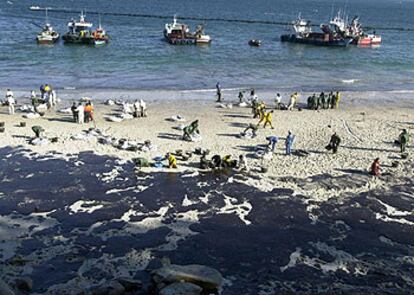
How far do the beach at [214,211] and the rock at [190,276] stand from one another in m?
0.58

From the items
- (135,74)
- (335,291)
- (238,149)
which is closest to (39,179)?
(238,149)

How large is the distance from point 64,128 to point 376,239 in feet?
59.5

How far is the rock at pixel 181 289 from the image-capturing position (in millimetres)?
14858

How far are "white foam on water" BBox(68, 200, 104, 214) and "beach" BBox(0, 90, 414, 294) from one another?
76 millimetres

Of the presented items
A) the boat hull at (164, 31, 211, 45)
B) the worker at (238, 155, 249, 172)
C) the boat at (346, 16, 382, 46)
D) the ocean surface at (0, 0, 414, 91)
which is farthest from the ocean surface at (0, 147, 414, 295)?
the boat at (346, 16, 382, 46)

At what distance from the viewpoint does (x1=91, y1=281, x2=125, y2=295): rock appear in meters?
15.2

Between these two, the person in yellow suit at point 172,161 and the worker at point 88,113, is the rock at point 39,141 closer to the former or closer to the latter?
the worker at point 88,113

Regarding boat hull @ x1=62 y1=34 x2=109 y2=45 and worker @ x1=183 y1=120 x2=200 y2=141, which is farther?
boat hull @ x1=62 y1=34 x2=109 y2=45

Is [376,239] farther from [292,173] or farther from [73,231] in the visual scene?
[73,231]

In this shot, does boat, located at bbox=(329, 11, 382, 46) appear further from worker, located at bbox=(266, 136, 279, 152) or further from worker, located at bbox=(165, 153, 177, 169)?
worker, located at bbox=(165, 153, 177, 169)

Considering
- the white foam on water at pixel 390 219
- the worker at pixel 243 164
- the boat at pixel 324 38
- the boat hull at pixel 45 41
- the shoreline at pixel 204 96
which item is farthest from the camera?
the boat at pixel 324 38

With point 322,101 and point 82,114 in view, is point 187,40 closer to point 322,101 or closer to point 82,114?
point 322,101

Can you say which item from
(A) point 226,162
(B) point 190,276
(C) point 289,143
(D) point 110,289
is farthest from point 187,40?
(D) point 110,289

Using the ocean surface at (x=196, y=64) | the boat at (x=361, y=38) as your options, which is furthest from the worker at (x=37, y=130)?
the boat at (x=361, y=38)
